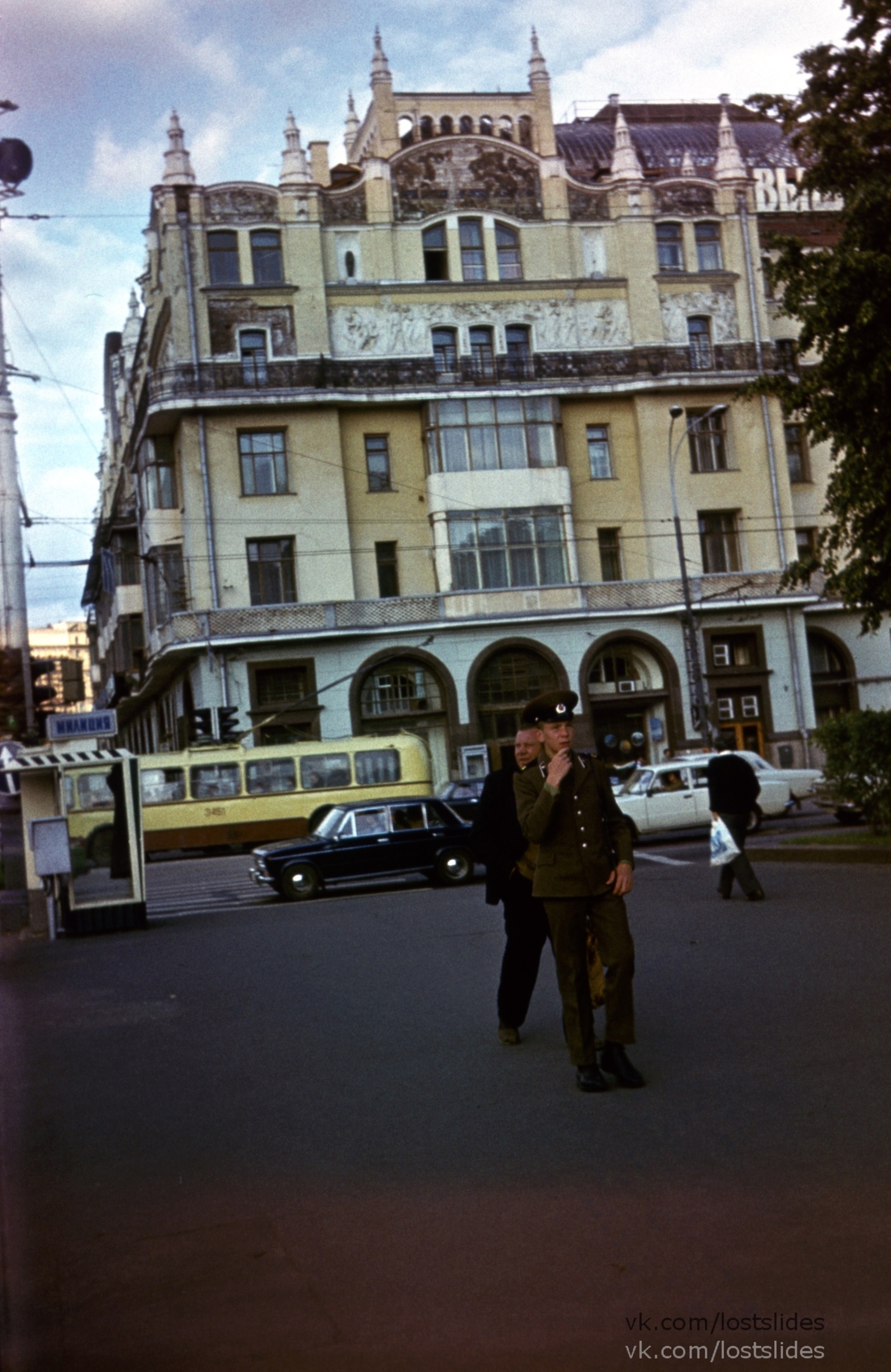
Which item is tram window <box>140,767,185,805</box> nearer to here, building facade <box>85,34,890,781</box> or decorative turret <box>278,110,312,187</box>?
building facade <box>85,34,890,781</box>

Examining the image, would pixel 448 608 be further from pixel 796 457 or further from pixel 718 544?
pixel 796 457

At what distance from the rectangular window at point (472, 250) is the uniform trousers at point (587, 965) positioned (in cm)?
4529

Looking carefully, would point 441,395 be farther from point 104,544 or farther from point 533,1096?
point 533,1096

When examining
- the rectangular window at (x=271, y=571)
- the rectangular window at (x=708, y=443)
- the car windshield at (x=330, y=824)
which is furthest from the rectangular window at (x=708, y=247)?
the car windshield at (x=330, y=824)

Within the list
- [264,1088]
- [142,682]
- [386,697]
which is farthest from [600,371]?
[264,1088]

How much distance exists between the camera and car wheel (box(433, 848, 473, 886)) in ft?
83.8

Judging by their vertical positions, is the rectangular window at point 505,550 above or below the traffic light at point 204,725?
above

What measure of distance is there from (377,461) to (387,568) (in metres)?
3.64

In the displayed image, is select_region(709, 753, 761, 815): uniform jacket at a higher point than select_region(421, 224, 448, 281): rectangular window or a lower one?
lower

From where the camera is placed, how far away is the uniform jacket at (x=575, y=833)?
780 centimetres

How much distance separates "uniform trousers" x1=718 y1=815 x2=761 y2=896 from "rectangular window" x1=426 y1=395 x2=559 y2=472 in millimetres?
33463

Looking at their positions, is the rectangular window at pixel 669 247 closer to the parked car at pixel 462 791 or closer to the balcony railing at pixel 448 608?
the balcony railing at pixel 448 608

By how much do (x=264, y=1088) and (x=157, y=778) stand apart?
1296 inches

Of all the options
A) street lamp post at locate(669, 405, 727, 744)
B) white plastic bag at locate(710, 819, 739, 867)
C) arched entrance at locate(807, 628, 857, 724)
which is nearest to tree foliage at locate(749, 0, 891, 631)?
white plastic bag at locate(710, 819, 739, 867)
